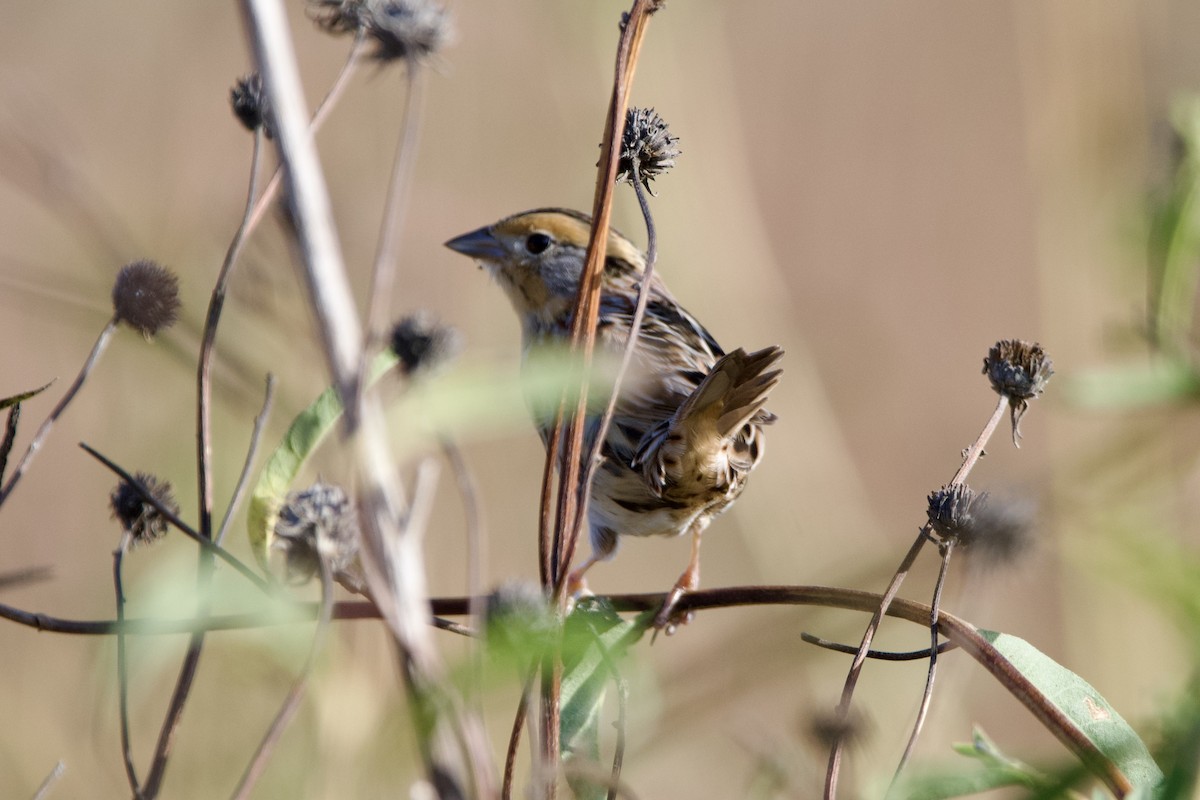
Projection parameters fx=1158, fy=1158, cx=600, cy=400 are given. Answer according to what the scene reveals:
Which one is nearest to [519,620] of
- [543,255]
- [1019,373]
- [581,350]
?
[581,350]

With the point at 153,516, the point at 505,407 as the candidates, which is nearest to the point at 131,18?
the point at 153,516

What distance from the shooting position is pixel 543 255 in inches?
131

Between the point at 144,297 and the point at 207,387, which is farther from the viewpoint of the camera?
the point at 144,297

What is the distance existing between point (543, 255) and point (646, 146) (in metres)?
1.82

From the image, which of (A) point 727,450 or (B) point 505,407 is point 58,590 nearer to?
(A) point 727,450

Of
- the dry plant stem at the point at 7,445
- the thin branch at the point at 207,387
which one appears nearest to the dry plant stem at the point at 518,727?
the thin branch at the point at 207,387

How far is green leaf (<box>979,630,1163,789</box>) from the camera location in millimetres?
1208

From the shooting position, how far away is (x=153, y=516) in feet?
4.80

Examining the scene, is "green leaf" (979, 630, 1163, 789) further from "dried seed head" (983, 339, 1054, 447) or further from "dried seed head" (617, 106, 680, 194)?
"dried seed head" (617, 106, 680, 194)

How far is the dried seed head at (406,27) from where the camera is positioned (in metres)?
1.57

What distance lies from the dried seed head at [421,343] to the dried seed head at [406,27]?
0.40 metres

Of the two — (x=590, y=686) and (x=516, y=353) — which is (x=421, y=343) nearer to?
(x=516, y=353)

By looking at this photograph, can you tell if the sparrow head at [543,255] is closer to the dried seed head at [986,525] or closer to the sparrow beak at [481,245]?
the sparrow beak at [481,245]

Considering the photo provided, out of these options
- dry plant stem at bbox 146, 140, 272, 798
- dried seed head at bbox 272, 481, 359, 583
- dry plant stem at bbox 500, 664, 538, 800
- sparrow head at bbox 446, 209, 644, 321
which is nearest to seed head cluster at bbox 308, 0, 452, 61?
dry plant stem at bbox 146, 140, 272, 798
